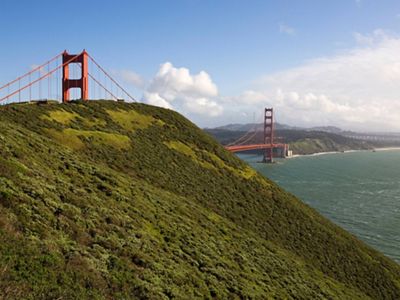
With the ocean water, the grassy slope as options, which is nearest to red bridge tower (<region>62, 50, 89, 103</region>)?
the grassy slope

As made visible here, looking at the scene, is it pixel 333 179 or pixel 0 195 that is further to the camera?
pixel 333 179

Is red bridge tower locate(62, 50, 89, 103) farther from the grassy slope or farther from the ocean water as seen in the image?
the ocean water

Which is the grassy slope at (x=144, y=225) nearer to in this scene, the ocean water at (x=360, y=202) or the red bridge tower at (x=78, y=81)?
the red bridge tower at (x=78, y=81)

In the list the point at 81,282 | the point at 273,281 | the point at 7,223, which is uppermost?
the point at 7,223

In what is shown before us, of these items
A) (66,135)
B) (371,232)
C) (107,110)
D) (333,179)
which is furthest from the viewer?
(333,179)

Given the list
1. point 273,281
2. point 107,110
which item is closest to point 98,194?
point 273,281

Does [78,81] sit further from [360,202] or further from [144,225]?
[360,202]

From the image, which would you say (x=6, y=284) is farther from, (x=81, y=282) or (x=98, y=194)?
(x=98, y=194)

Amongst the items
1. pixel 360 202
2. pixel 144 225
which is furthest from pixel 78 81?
pixel 360 202

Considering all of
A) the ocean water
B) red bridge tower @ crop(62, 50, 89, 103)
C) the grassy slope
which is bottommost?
the ocean water
